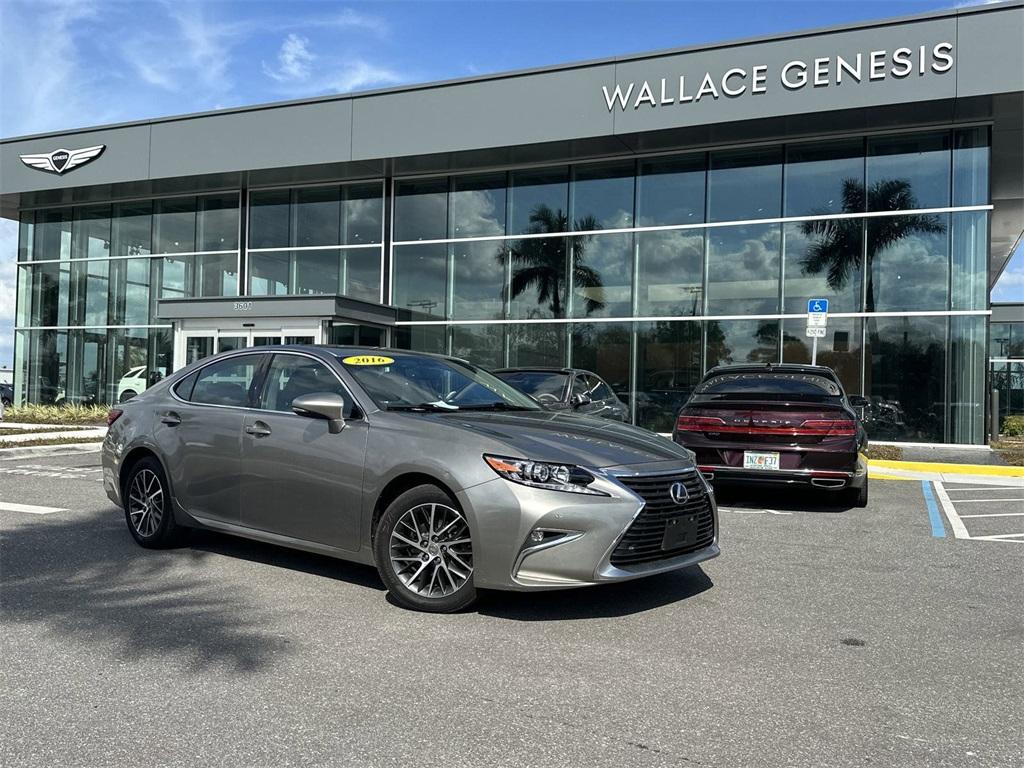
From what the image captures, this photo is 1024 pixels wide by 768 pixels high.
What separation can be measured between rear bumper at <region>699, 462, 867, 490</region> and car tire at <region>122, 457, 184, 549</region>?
4.89 meters

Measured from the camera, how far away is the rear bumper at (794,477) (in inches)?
322

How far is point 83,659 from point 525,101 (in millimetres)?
16349

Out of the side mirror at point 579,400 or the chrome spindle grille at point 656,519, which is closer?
the chrome spindle grille at point 656,519

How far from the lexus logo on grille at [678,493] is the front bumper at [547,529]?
0.33 meters

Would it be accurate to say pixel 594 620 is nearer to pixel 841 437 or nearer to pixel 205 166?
pixel 841 437

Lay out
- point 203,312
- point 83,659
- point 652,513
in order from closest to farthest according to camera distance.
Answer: point 83,659, point 652,513, point 203,312

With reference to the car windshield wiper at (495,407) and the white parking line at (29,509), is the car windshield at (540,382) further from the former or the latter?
the white parking line at (29,509)

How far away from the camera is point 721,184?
723 inches

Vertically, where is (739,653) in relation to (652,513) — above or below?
below

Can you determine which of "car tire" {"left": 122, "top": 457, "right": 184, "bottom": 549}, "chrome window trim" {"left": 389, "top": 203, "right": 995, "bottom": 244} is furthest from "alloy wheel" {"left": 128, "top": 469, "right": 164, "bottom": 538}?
"chrome window trim" {"left": 389, "top": 203, "right": 995, "bottom": 244}

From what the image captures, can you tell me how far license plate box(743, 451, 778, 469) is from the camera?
27.3 ft

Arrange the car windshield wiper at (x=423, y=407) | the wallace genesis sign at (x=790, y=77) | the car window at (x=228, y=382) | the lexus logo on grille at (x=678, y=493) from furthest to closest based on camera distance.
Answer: the wallace genesis sign at (x=790, y=77)
the car window at (x=228, y=382)
the car windshield wiper at (x=423, y=407)
the lexus logo on grille at (x=678, y=493)

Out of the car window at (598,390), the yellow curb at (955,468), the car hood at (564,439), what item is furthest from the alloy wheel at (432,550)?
the yellow curb at (955,468)

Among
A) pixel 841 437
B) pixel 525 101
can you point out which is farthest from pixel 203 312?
pixel 841 437
